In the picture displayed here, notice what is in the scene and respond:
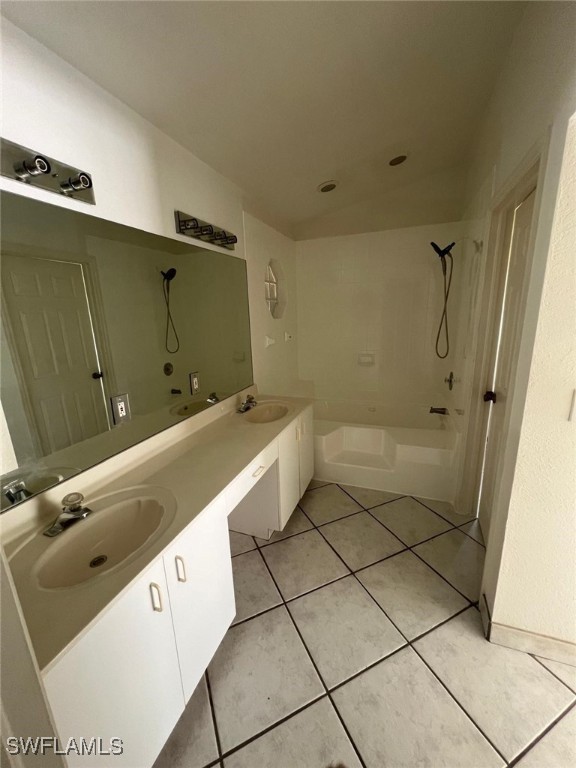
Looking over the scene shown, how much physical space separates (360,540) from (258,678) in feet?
3.16

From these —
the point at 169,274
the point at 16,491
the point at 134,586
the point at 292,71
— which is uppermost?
the point at 292,71

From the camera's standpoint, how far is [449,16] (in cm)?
115

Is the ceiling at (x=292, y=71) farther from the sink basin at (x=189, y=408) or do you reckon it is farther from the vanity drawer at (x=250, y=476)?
the vanity drawer at (x=250, y=476)

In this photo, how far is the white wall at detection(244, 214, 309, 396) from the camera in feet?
8.02

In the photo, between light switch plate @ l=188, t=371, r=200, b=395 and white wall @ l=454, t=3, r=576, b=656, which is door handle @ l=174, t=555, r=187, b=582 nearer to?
light switch plate @ l=188, t=371, r=200, b=395

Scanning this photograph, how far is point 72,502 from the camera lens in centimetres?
102

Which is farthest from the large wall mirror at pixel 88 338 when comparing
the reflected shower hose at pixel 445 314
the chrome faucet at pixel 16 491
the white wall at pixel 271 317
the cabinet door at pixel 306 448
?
the reflected shower hose at pixel 445 314

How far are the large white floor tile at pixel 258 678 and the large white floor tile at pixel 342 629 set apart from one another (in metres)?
0.06

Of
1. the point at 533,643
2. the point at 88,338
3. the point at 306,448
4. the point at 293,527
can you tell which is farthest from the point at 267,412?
the point at 533,643

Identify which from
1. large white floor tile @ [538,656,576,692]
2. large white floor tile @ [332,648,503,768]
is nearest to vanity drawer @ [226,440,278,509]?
large white floor tile @ [332,648,503,768]

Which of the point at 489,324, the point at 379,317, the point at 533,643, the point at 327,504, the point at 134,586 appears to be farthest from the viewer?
the point at 379,317

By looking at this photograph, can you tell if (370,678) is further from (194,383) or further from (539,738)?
(194,383)

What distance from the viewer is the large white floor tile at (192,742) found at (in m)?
1.01

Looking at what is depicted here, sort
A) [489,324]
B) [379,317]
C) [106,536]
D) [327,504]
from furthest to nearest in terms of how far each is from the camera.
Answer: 1. [379,317]
2. [327,504]
3. [489,324]
4. [106,536]
